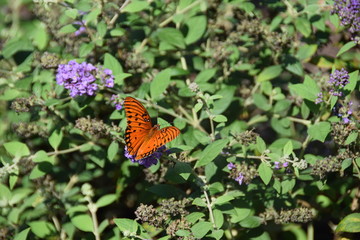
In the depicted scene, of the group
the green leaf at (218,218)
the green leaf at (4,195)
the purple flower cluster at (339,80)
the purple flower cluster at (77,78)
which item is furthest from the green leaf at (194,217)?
A: the green leaf at (4,195)

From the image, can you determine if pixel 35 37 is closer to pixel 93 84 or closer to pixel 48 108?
pixel 48 108

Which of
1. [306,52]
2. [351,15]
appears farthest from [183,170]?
[306,52]

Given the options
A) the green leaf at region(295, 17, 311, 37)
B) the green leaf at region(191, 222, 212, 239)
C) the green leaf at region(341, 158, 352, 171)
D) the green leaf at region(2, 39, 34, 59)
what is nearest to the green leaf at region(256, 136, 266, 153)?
the green leaf at region(341, 158, 352, 171)

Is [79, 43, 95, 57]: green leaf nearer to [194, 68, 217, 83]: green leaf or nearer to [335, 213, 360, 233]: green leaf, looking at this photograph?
[194, 68, 217, 83]: green leaf

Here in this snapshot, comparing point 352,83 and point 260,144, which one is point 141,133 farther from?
point 352,83

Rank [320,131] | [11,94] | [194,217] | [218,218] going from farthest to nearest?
[11,94], [320,131], [218,218], [194,217]

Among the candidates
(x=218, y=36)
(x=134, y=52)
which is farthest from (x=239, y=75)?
(x=134, y=52)
